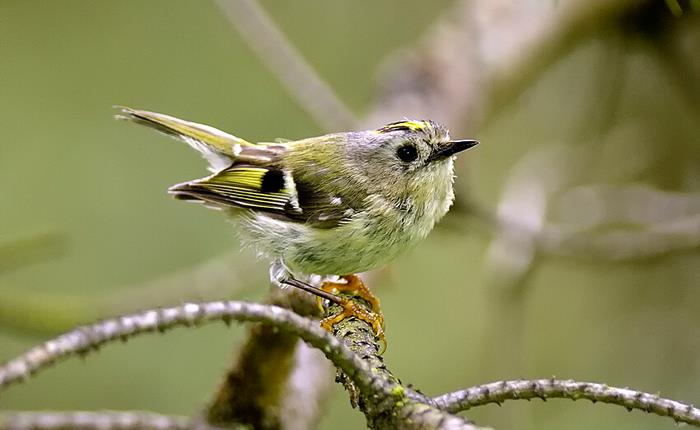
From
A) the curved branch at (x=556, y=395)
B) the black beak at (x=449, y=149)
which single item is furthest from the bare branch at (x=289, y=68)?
the curved branch at (x=556, y=395)

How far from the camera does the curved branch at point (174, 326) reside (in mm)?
836

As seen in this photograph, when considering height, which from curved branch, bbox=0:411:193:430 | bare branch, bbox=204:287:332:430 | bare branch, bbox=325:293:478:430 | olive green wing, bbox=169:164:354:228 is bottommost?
curved branch, bbox=0:411:193:430

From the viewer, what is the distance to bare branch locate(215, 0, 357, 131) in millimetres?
3131

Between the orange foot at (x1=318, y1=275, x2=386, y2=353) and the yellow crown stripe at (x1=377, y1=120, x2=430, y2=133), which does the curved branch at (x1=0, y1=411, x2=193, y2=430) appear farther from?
the yellow crown stripe at (x1=377, y1=120, x2=430, y2=133)

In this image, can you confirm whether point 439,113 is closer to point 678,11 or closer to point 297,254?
point 297,254

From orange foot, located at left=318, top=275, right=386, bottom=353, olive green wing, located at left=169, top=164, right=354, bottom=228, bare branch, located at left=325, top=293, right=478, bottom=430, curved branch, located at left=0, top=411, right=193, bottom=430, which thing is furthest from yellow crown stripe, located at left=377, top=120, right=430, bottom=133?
curved branch, located at left=0, top=411, right=193, bottom=430

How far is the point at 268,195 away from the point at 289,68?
80 centimetres

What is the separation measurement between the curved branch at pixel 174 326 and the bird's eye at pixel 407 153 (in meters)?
1.45

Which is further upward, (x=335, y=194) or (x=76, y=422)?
(x=335, y=194)

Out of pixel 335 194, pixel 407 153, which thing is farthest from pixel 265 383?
pixel 407 153

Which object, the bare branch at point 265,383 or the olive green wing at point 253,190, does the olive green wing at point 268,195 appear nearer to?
the olive green wing at point 253,190

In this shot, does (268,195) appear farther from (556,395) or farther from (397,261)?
(556,395)

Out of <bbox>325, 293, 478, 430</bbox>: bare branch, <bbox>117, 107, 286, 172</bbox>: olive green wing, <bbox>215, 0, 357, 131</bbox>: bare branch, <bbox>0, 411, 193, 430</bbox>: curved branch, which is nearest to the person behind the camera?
<bbox>0, 411, 193, 430</bbox>: curved branch

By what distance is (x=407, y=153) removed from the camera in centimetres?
257
